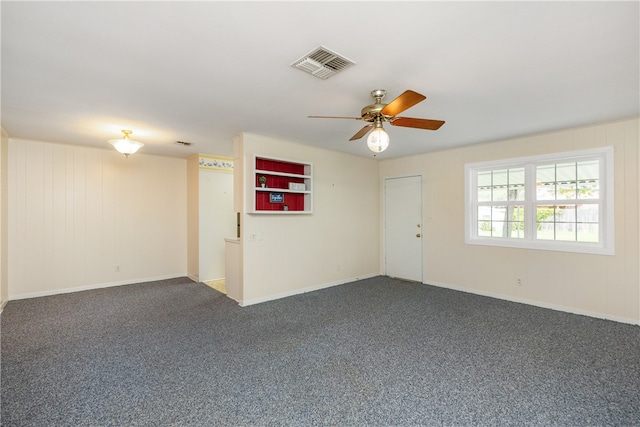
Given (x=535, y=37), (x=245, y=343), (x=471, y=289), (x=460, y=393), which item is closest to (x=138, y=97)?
(x=245, y=343)

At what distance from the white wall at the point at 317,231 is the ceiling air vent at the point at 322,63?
2150 millimetres

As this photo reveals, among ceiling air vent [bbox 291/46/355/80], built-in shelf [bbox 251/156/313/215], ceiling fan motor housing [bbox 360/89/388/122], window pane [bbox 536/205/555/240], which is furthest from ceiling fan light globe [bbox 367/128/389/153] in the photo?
window pane [bbox 536/205/555/240]

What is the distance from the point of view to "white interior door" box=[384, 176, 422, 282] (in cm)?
565

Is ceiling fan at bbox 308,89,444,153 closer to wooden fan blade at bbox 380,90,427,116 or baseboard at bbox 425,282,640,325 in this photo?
wooden fan blade at bbox 380,90,427,116

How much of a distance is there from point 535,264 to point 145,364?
16.3 feet

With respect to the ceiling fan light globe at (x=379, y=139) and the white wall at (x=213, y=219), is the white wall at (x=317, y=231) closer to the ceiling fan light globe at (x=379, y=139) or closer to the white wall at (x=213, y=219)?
the white wall at (x=213, y=219)

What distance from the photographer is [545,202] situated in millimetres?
4270

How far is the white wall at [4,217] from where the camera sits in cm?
410

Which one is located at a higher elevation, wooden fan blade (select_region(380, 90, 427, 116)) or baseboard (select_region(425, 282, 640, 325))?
wooden fan blade (select_region(380, 90, 427, 116))

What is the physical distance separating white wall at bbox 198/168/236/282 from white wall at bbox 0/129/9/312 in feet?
8.72

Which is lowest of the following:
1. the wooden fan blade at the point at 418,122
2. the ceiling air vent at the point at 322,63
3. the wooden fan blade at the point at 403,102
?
the wooden fan blade at the point at 418,122

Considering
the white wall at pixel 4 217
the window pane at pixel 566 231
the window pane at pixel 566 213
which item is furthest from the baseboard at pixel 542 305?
the white wall at pixel 4 217

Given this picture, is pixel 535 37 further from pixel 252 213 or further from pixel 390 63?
pixel 252 213

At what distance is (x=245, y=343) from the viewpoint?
3008mm
